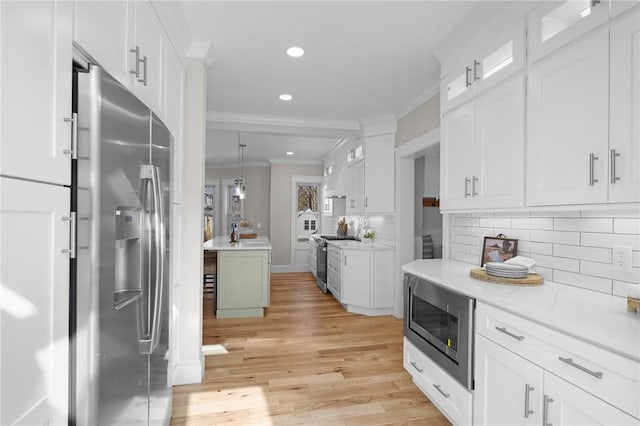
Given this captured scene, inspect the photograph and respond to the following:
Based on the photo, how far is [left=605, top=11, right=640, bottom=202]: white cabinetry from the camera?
1.24m

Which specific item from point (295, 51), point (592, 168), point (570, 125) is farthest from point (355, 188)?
point (592, 168)

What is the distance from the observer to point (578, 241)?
5.80 feet

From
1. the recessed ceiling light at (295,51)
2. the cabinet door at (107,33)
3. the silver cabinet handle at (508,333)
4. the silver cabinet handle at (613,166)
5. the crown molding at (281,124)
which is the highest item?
the recessed ceiling light at (295,51)

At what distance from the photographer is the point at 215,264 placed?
167 inches

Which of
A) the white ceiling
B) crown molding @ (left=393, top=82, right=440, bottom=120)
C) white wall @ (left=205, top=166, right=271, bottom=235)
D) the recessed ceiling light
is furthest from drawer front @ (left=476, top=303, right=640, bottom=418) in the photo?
white wall @ (left=205, top=166, right=271, bottom=235)

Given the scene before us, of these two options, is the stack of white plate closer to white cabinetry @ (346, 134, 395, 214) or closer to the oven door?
the oven door

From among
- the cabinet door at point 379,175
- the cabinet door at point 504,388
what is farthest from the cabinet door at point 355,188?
the cabinet door at point 504,388

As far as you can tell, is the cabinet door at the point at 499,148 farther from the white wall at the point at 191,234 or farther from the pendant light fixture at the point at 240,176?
the pendant light fixture at the point at 240,176

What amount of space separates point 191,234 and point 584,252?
8.65 ft

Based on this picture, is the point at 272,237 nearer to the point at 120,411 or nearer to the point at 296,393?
the point at 296,393

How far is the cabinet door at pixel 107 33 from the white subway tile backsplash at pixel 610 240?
7.97 feet

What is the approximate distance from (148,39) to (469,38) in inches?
81.7

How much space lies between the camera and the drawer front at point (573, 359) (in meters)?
1.01

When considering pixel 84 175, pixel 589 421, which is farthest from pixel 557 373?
pixel 84 175
